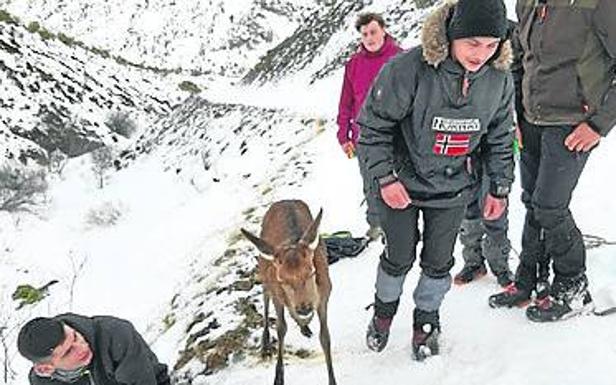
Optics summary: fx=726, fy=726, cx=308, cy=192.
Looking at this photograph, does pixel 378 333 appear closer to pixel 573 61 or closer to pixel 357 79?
pixel 573 61

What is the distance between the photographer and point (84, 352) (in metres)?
4.14

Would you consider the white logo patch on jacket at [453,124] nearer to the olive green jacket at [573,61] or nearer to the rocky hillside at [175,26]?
the olive green jacket at [573,61]

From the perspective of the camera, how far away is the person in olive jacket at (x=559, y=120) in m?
3.80

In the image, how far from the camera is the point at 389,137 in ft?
12.8

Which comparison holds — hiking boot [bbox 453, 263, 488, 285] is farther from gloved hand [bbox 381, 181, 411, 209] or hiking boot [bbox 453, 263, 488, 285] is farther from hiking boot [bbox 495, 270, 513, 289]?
gloved hand [bbox 381, 181, 411, 209]

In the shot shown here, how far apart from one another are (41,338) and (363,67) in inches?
149

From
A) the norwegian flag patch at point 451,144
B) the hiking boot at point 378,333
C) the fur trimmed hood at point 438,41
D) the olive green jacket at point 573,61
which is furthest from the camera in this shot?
the hiking boot at point 378,333

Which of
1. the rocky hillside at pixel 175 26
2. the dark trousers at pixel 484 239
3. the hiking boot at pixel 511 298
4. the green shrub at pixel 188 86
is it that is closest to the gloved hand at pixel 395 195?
the dark trousers at pixel 484 239

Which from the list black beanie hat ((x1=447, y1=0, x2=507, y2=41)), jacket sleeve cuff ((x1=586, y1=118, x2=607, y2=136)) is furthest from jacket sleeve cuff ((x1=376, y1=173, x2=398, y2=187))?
jacket sleeve cuff ((x1=586, y1=118, x2=607, y2=136))

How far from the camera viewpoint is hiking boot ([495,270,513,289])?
5121mm

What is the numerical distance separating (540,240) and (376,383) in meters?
1.36

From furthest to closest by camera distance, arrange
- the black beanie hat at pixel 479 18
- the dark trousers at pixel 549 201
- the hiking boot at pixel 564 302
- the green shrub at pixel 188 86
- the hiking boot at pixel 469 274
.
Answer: the green shrub at pixel 188 86 < the hiking boot at pixel 469 274 < the hiking boot at pixel 564 302 < the dark trousers at pixel 549 201 < the black beanie hat at pixel 479 18

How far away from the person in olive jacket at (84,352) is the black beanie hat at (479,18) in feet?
8.60

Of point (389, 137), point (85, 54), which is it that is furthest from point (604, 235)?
point (85, 54)
